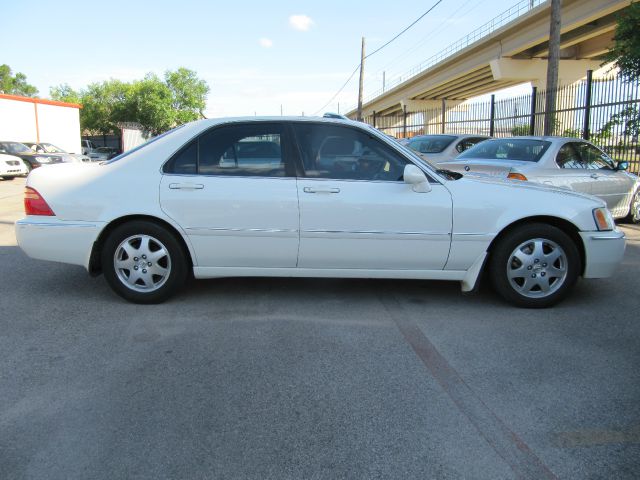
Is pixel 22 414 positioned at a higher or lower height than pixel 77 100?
lower

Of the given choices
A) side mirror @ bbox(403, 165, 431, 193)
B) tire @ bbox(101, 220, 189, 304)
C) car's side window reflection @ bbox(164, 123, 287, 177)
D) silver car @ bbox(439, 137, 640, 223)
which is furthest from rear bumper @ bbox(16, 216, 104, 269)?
silver car @ bbox(439, 137, 640, 223)

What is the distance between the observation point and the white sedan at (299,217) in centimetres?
454

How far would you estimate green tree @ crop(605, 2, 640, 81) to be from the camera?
29.6ft

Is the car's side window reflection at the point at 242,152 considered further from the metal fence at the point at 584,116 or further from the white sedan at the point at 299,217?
the metal fence at the point at 584,116

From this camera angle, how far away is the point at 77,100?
60.6m

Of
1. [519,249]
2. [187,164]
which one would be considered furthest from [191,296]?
[519,249]

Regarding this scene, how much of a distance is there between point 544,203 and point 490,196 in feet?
1.55

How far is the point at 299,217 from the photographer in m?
4.54

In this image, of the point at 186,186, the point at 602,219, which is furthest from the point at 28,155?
the point at 602,219

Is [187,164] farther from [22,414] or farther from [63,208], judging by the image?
[22,414]

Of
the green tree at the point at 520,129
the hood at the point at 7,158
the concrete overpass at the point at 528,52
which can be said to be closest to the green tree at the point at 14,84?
the concrete overpass at the point at 528,52

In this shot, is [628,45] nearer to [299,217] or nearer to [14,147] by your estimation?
[299,217]

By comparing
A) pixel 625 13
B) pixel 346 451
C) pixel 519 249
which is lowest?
pixel 346 451

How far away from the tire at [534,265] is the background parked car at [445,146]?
693cm
